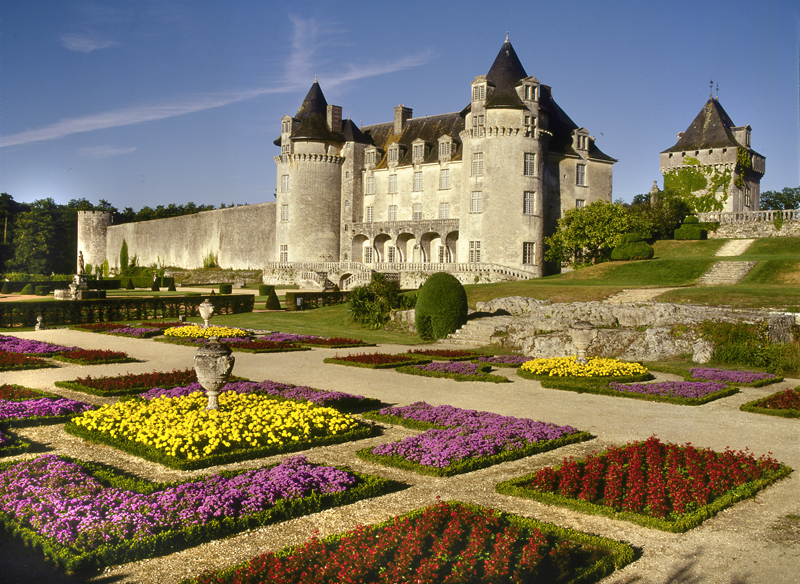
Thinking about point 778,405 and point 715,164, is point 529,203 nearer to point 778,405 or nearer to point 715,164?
point 715,164

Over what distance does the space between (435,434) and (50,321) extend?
805 inches

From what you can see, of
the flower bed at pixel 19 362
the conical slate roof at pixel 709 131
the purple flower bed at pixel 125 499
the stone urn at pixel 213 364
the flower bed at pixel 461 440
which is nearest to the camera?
the purple flower bed at pixel 125 499

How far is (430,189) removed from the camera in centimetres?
4866

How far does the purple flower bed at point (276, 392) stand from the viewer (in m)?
10.3

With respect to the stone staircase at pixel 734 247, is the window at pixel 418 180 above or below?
above

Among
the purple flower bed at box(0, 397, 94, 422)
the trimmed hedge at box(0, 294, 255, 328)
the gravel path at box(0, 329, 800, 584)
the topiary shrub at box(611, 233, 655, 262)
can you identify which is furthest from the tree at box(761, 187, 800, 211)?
the purple flower bed at box(0, 397, 94, 422)

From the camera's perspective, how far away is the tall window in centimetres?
4390

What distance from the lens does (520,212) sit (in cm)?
4300

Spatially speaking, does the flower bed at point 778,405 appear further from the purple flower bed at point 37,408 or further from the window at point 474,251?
the window at point 474,251

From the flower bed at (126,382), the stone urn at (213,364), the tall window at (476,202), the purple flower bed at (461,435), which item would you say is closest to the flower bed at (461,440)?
the purple flower bed at (461,435)

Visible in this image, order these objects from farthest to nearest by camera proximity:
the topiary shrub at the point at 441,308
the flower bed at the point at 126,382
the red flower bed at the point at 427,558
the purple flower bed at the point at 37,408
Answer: the topiary shrub at the point at 441,308
the flower bed at the point at 126,382
the purple flower bed at the point at 37,408
the red flower bed at the point at 427,558

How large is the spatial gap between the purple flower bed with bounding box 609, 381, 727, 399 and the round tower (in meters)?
40.3

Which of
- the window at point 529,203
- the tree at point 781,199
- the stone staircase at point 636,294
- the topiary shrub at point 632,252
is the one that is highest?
the tree at point 781,199

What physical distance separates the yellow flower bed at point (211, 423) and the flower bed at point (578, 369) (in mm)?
5516
